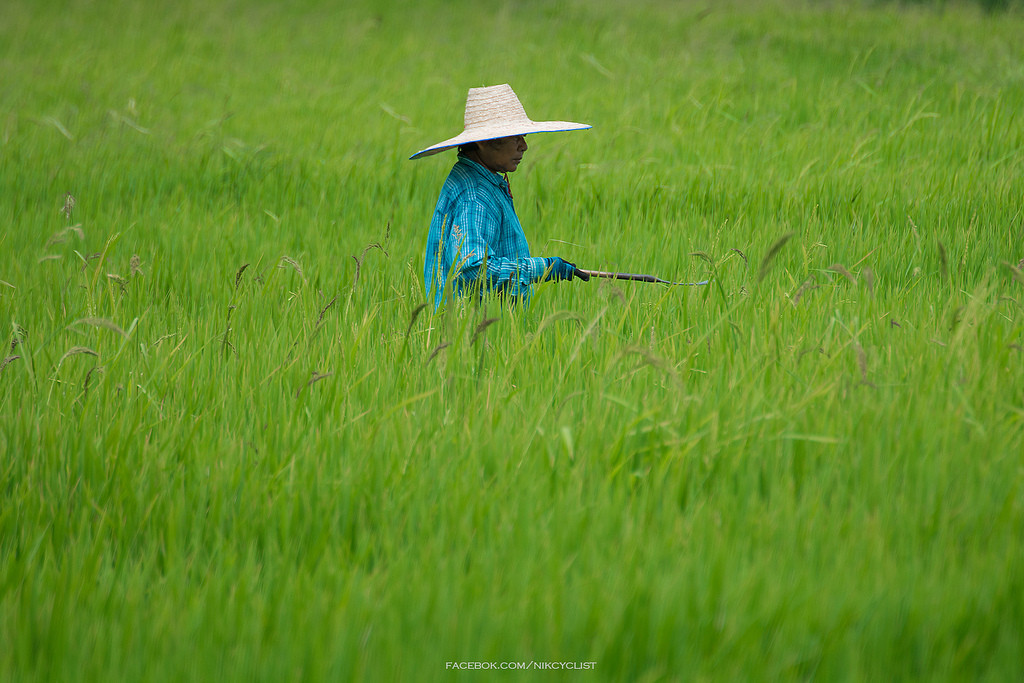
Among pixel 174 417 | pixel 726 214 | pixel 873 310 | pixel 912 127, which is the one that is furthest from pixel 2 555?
pixel 912 127

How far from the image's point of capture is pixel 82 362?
2.42 m

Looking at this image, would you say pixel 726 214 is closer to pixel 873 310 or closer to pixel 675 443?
pixel 873 310

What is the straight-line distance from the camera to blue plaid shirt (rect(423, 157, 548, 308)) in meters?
2.99

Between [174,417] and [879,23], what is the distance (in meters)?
10.1

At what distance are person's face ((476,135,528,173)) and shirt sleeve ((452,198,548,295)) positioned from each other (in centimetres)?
23

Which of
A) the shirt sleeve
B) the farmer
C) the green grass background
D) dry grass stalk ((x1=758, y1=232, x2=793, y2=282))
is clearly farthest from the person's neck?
dry grass stalk ((x1=758, y1=232, x2=793, y2=282))

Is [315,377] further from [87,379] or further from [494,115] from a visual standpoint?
[494,115]

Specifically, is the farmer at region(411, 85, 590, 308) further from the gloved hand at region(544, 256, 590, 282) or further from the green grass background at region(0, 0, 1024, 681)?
the green grass background at region(0, 0, 1024, 681)

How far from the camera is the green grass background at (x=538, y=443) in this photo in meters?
1.37

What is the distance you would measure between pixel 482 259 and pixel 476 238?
134 mm

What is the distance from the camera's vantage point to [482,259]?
2949 millimetres

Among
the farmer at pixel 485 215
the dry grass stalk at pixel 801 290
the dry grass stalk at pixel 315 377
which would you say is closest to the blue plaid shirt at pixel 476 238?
the farmer at pixel 485 215

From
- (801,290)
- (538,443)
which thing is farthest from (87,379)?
(801,290)

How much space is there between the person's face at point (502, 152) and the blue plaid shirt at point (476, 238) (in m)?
0.05
